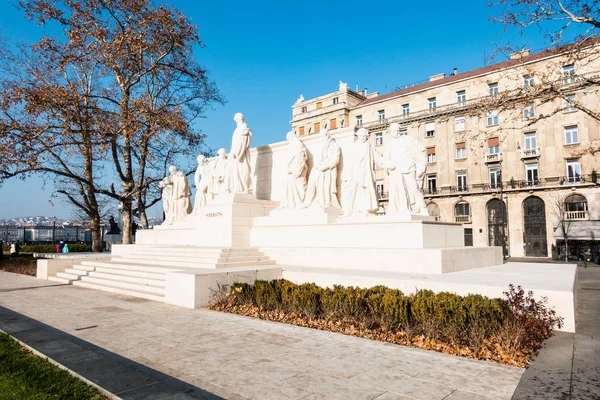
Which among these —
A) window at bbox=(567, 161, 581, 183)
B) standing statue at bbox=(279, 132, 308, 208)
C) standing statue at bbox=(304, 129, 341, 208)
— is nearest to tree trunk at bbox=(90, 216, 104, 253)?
standing statue at bbox=(279, 132, 308, 208)

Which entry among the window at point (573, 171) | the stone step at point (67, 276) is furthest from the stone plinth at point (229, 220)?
the window at point (573, 171)

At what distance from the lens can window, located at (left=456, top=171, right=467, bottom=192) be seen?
44.4m

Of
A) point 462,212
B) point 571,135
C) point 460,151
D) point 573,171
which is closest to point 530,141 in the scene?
point 571,135

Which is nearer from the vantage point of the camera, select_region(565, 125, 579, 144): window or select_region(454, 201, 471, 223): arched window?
select_region(565, 125, 579, 144): window

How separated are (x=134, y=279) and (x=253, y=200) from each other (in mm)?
6089

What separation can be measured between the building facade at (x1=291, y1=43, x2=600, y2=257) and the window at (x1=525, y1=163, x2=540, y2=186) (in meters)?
0.09

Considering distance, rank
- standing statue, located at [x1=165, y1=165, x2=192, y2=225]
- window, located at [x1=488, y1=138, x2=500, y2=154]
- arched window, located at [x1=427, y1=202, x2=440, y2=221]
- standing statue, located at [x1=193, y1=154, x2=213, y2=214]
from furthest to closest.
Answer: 1. arched window, located at [x1=427, y1=202, x2=440, y2=221]
2. window, located at [x1=488, y1=138, x2=500, y2=154]
3. standing statue, located at [x1=165, y1=165, x2=192, y2=225]
4. standing statue, located at [x1=193, y1=154, x2=213, y2=214]

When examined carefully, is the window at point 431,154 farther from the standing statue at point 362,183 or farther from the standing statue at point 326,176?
the standing statue at point 362,183

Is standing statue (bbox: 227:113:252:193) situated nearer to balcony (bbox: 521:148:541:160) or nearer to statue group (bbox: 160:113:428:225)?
statue group (bbox: 160:113:428:225)

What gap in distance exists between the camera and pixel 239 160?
16906mm

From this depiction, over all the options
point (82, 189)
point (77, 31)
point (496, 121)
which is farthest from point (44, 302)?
point (496, 121)

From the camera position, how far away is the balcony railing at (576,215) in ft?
122

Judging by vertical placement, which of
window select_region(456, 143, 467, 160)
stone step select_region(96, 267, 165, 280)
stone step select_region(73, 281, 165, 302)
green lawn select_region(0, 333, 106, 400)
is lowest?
stone step select_region(73, 281, 165, 302)

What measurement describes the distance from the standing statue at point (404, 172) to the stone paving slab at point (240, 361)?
661 centimetres
